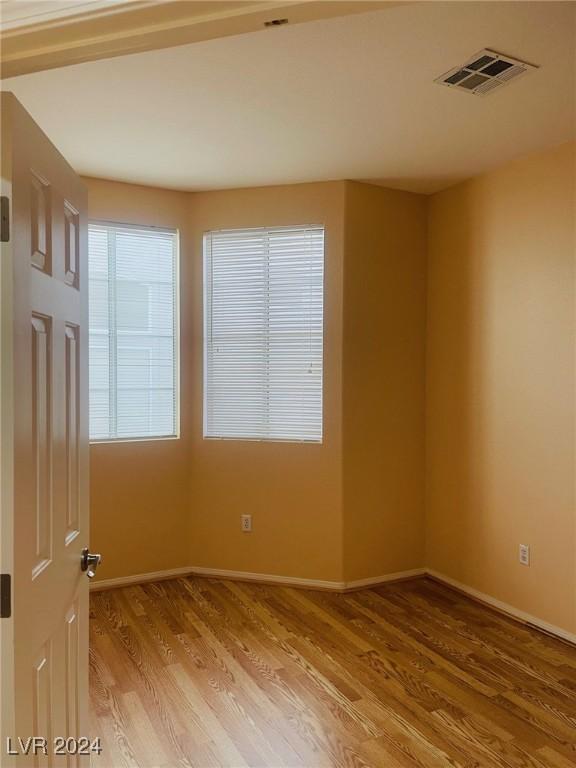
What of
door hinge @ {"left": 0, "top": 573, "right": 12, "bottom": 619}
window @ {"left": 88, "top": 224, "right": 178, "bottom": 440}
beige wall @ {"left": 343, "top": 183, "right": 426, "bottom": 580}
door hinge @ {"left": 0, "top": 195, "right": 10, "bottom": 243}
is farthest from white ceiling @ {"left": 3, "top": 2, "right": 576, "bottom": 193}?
door hinge @ {"left": 0, "top": 573, "right": 12, "bottom": 619}

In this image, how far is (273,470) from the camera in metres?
3.70

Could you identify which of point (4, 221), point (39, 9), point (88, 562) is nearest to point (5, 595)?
point (88, 562)

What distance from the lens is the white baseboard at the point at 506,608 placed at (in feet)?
9.69

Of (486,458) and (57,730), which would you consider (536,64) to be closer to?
(486,458)

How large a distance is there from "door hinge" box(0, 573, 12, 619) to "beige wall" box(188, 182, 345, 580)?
2619mm

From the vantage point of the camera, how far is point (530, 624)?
123 inches

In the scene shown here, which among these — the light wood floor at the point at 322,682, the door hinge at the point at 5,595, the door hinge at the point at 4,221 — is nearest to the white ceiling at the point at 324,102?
the door hinge at the point at 4,221

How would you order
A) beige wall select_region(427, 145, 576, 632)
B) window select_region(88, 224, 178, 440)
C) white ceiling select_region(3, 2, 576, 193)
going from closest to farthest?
white ceiling select_region(3, 2, 576, 193), beige wall select_region(427, 145, 576, 632), window select_region(88, 224, 178, 440)

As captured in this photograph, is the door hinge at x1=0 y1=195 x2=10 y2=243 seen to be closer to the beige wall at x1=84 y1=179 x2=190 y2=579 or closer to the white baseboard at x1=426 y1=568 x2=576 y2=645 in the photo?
the beige wall at x1=84 y1=179 x2=190 y2=579

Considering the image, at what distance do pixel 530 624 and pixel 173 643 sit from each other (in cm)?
199

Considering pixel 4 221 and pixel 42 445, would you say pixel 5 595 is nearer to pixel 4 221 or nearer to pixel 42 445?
pixel 42 445

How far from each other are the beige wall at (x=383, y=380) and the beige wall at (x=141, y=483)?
114 centimetres

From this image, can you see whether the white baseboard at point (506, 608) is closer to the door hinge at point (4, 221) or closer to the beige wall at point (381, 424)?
the beige wall at point (381, 424)

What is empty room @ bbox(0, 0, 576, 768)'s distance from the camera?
1308 millimetres
